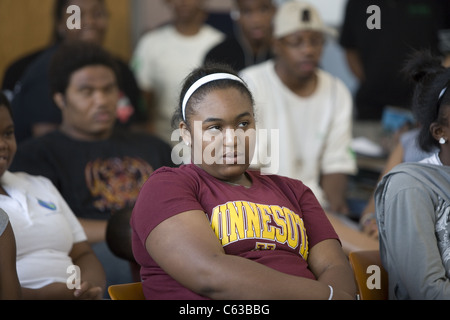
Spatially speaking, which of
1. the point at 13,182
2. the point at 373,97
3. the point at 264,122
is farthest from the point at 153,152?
the point at 373,97

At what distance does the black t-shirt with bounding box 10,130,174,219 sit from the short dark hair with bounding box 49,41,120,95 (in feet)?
0.80

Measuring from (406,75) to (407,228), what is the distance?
1.83 feet

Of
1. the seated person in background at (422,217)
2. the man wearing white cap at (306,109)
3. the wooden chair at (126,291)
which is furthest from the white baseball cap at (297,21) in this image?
the wooden chair at (126,291)

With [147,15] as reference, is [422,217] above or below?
below

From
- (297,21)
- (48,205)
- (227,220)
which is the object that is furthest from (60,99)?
(227,220)

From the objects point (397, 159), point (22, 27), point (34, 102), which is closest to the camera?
point (397, 159)

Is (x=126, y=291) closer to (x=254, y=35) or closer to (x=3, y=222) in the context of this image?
(x=3, y=222)

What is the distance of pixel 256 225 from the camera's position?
1.58 m

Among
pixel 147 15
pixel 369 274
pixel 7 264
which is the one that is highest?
pixel 147 15

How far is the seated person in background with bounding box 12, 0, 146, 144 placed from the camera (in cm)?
319

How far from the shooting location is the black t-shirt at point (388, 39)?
4.40m

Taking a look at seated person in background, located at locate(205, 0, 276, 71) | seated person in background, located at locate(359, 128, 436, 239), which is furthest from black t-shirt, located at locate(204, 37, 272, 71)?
seated person in background, located at locate(359, 128, 436, 239)

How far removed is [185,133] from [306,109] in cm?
153
